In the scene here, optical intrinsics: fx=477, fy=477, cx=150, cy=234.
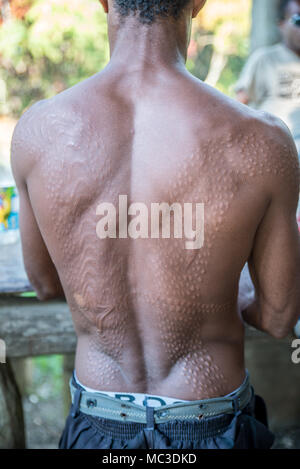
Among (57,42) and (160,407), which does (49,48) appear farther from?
(160,407)

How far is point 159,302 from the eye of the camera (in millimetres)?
1217

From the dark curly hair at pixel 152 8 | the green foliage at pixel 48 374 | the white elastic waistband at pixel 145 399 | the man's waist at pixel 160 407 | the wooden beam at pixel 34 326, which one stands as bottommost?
the green foliage at pixel 48 374

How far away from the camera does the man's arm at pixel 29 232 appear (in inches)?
48.9

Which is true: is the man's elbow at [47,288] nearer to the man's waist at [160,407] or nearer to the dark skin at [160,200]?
the dark skin at [160,200]

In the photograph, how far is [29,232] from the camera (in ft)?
4.57

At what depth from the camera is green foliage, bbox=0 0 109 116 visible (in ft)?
23.9

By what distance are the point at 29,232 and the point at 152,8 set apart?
2.27 feet

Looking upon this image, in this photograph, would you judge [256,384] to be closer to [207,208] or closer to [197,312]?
[197,312]

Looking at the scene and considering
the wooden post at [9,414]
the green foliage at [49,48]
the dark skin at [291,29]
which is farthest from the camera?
the green foliage at [49,48]

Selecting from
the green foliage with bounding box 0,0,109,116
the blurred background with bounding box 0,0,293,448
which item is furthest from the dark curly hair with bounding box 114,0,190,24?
the green foliage with bounding box 0,0,109,116

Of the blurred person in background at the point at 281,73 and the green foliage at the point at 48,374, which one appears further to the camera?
the green foliage at the point at 48,374

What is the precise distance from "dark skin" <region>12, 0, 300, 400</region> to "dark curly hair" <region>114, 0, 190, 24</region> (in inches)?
0.8

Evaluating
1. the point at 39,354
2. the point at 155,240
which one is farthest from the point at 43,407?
the point at 155,240

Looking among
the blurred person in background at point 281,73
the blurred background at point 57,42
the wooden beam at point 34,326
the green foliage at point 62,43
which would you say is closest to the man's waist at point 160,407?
the wooden beam at point 34,326
